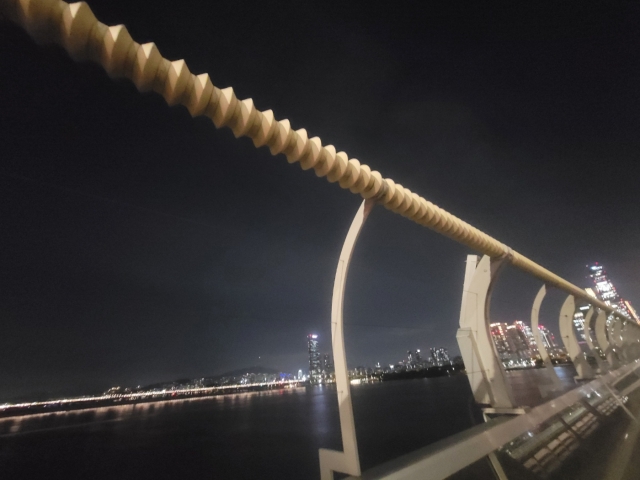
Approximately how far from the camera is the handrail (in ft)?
2.95

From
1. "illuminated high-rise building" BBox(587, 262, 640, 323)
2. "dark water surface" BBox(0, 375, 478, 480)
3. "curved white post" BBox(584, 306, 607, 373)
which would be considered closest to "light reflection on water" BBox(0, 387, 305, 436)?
"dark water surface" BBox(0, 375, 478, 480)

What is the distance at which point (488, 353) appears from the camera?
10.8 feet

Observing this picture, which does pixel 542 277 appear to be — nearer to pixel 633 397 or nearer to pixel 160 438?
pixel 633 397

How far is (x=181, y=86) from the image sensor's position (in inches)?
44.6

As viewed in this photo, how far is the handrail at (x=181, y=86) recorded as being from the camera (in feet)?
2.95

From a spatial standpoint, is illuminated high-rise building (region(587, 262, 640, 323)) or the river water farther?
illuminated high-rise building (region(587, 262, 640, 323))

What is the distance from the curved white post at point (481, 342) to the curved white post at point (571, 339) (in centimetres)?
560

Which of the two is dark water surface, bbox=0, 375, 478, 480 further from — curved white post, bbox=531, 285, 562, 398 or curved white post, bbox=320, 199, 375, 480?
curved white post, bbox=320, 199, 375, 480

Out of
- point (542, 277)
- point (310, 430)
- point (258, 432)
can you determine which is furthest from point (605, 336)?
point (258, 432)

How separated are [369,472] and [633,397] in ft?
18.3

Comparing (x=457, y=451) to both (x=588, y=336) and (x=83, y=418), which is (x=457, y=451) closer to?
(x=588, y=336)

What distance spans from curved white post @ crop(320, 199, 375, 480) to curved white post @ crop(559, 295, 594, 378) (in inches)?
314

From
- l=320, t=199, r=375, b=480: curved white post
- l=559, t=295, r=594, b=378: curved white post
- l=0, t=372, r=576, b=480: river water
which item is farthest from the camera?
l=0, t=372, r=576, b=480: river water

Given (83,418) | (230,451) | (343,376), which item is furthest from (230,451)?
(83,418)
